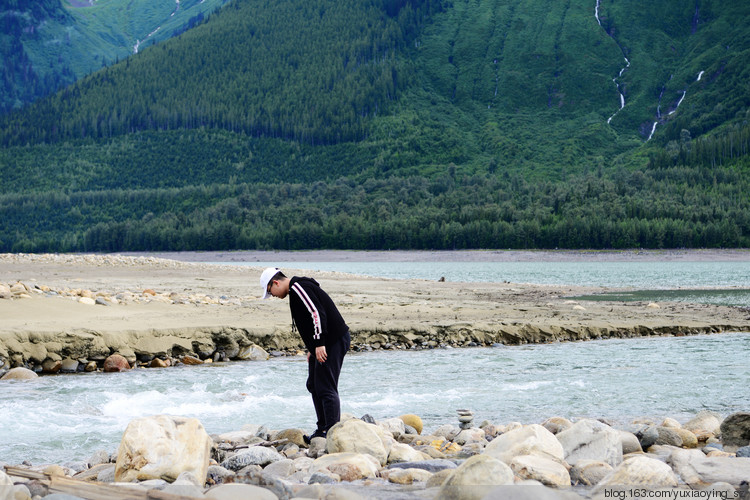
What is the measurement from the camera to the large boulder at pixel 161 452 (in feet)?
25.6

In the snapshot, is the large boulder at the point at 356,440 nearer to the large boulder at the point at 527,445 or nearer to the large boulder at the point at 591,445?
the large boulder at the point at 527,445

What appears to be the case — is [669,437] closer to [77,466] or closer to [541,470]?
[541,470]

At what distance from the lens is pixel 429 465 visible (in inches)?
328

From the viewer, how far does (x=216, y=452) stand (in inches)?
348

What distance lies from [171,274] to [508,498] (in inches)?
1752

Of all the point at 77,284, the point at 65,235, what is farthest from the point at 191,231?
the point at 77,284

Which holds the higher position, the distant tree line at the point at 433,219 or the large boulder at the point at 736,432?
the distant tree line at the point at 433,219

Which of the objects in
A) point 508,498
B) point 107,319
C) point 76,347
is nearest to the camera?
point 508,498

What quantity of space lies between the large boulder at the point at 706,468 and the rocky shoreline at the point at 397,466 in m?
0.01

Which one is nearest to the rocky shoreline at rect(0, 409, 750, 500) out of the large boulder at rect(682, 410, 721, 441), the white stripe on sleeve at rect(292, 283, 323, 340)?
the large boulder at rect(682, 410, 721, 441)

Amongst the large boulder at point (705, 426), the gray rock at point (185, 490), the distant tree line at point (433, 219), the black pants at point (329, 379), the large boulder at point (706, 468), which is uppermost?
the distant tree line at point (433, 219)

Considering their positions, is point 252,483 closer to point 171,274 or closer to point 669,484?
point 669,484

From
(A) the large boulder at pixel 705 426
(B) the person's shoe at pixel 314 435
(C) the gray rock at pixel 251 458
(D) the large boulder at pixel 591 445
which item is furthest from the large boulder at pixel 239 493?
(A) the large boulder at pixel 705 426

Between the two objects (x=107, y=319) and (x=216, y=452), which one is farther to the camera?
(x=107, y=319)
